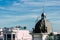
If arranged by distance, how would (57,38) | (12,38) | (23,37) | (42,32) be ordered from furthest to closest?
(23,37) < (12,38) < (57,38) < (42,32)

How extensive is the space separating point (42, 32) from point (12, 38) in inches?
1570

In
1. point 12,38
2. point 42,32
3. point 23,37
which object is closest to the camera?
point 42,32

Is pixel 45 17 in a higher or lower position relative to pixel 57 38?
higher

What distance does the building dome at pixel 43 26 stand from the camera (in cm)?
4381

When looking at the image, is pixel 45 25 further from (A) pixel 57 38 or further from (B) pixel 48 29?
(A) pixel 57 38

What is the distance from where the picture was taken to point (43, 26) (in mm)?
44031

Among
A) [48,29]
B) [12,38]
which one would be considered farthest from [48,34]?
[12,38]

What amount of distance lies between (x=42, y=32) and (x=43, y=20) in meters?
2.24

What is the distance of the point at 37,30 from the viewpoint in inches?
1743

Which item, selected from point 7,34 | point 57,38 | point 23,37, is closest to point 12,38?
point 7,34

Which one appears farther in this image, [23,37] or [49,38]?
[23,37]

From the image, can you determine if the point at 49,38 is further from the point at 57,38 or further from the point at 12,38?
the point at 12,38

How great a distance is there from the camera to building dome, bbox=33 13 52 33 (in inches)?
1725

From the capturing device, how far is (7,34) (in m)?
82.8
